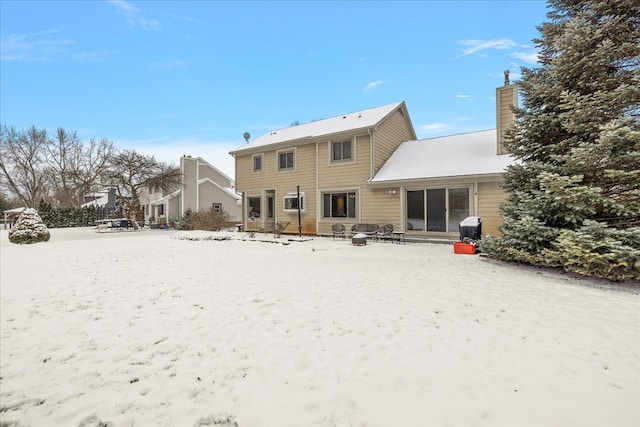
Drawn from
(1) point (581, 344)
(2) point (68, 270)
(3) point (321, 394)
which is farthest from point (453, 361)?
(2) point (68, 270)

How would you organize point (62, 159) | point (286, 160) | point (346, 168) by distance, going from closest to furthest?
point (346, 168)
point (286, 160)
point (62, 159)

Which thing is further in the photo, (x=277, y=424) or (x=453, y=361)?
(x=453, y=361)

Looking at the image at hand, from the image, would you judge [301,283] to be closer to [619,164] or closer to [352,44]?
[619,164]

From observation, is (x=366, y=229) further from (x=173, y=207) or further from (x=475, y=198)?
(x=173, y=207)

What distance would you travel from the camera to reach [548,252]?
20.0 ft

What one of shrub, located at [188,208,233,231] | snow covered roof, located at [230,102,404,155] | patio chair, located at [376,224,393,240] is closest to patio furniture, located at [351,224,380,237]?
patio chair, located at [376,224,393,240]

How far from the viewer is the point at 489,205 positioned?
11000 millimetres

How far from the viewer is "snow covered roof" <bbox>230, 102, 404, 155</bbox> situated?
14.4 metres

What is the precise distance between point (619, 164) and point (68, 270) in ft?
40.8

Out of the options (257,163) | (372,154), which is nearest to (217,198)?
(257,163)

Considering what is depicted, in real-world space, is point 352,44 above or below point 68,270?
above

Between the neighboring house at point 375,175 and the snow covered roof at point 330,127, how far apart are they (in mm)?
75

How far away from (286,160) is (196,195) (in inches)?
587

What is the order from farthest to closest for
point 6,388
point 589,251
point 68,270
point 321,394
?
point 68,270 < point 589,251 < point 6,388 < point 321,394
